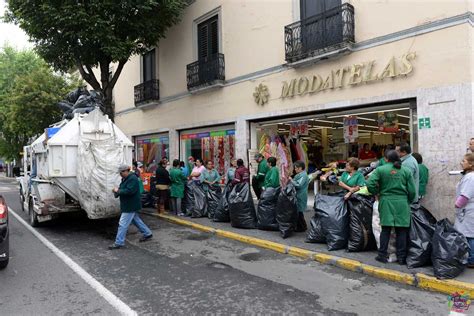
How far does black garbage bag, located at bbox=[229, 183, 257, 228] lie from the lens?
838cm

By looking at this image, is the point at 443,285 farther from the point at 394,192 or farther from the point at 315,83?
the point at 315,83

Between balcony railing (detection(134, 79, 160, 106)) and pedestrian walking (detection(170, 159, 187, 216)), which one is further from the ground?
balcony railing (detection(134, 79, 160, 106))

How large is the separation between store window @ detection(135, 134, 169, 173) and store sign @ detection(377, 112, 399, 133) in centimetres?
881

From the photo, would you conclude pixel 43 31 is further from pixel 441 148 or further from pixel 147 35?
pixel 441 148

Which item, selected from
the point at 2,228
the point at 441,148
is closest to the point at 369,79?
the point at 441,148

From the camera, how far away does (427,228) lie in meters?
5.41

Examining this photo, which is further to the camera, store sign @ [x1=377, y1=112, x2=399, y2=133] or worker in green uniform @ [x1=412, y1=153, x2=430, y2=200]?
store sign @ [x1=377, y1=112, x2=399, y2=133]

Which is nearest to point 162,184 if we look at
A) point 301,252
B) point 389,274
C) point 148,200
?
point 148,200

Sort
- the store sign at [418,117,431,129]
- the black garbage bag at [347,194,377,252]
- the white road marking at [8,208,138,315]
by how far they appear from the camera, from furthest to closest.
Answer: the store sign at [418,117,431,129]
the black garbage bag at [347,194,377,252]
the white road marking at [8,208,138,315]

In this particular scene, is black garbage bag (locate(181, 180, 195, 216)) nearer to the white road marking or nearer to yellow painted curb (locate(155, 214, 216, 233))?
yellow painted curb (locate(155, 214, 216, 233))

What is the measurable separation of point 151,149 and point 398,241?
521 inches

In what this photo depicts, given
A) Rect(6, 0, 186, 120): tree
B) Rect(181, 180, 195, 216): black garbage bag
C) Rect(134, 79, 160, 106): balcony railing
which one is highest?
Rect(6, 0, 186, 120): tree

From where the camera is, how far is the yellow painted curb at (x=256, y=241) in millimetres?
6809

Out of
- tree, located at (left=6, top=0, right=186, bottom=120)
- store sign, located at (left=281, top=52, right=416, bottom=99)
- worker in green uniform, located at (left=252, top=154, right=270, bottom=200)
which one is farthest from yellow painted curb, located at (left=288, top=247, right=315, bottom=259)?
tree, located at (left=6, top=0, right=186, bottom=120)
